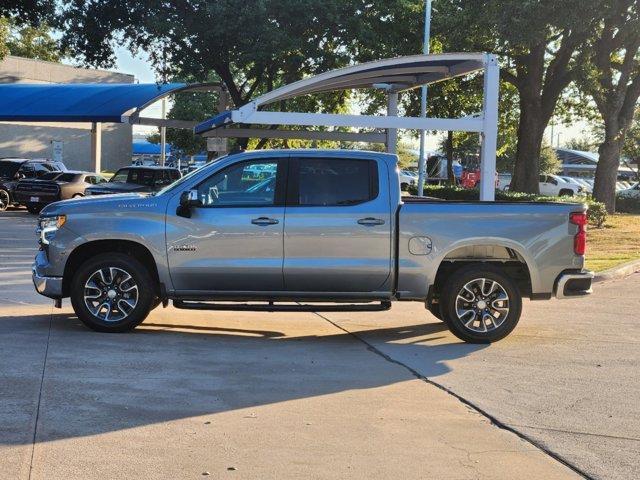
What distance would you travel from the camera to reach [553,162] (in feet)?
279

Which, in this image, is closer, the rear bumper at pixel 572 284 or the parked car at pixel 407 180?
the rear bumper at pixel 572 284

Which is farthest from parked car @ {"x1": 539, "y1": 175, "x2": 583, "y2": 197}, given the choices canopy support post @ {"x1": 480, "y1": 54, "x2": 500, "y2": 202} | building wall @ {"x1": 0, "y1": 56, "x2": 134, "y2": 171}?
canopy support post @ {"x1": 480, "y1": 54, "x2": 500, "y2": 202}

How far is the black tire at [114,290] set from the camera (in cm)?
923

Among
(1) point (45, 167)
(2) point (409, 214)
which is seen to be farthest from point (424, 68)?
(1) point (45, 167)

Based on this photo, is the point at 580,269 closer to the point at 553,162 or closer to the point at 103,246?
the point at 103,246

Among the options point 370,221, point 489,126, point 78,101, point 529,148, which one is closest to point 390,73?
point 489,126

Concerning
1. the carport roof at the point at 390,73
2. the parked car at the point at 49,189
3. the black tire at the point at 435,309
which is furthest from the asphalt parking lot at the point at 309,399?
the parked car at the point at 49,189

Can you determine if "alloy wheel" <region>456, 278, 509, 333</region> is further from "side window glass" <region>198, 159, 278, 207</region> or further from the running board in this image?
"side window glass" <region>198, 159, 278, 207</region>

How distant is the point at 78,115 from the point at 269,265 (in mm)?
25470

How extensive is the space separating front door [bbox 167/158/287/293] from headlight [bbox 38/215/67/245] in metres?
1.14

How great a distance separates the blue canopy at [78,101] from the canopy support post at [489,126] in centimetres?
1804

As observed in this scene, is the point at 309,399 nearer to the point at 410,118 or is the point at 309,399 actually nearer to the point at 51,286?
the point at 51,286

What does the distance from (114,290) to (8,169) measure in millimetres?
21953

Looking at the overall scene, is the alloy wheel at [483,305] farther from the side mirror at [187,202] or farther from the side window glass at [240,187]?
the side mirror at [187,202]
